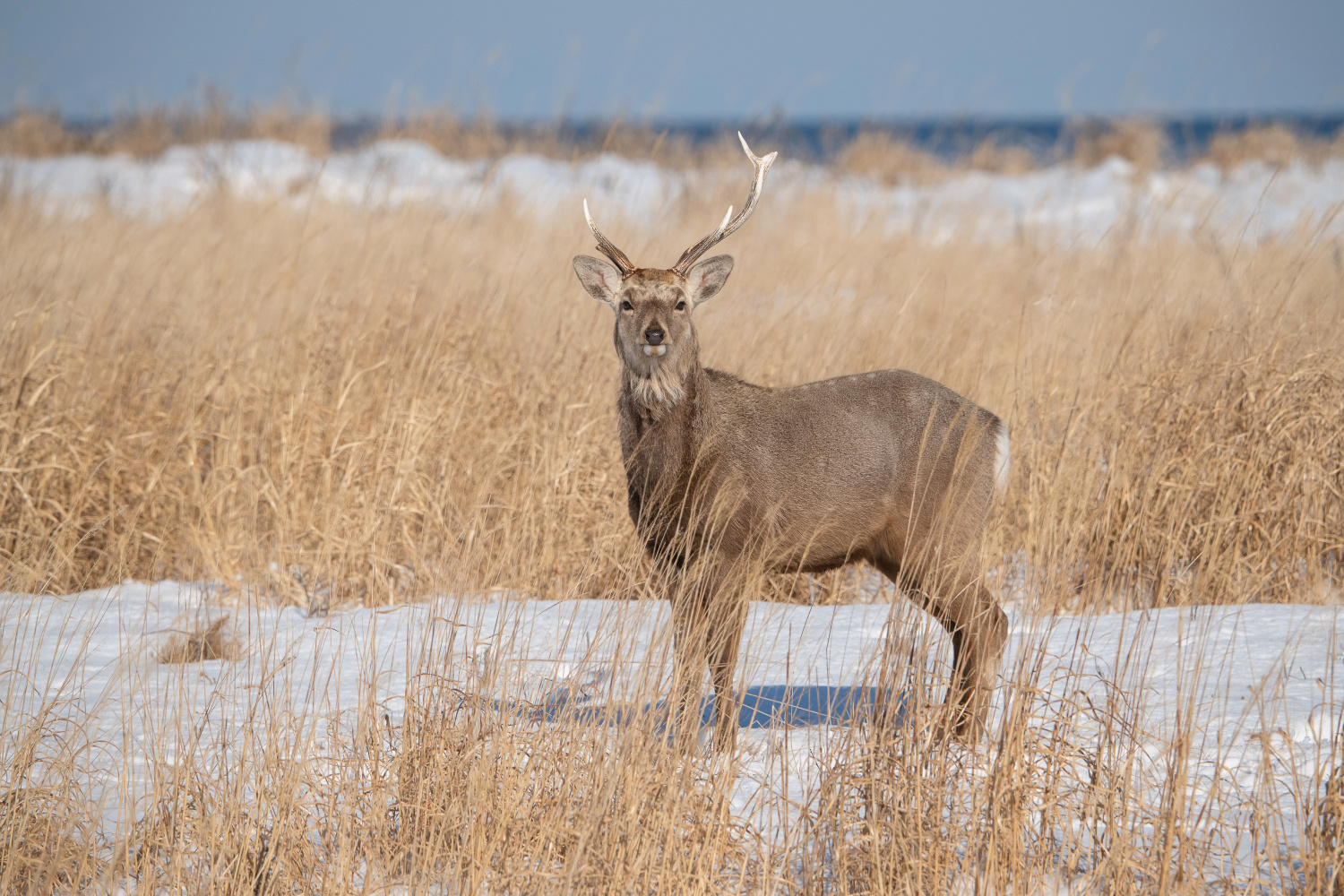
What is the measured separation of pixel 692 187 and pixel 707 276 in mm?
7722

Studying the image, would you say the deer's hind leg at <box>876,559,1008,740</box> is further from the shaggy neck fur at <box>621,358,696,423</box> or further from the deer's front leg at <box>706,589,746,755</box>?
the shaggy neck fur at <box>621,358,696,423</box>

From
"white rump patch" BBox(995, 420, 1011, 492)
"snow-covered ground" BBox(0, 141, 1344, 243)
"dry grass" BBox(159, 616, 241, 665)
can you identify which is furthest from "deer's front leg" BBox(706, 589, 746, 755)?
"snow-covered ground" BBox(0, 141, 1344, 243)

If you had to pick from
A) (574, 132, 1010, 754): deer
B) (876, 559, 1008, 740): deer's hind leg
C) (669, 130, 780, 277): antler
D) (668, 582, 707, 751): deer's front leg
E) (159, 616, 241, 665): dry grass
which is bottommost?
(159, 616, 241, 665): dry grass

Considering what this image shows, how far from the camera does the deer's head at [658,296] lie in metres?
3.72

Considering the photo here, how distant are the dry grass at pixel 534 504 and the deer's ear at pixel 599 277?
817mm

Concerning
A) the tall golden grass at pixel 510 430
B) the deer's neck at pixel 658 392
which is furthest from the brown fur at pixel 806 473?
the tall golden grass at pixel 510 430

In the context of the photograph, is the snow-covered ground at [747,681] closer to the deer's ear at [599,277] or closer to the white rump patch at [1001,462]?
the white rump patch at [1001,462]

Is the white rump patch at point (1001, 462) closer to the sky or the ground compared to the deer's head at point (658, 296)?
closer to the ground

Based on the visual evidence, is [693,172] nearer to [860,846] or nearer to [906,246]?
[906,246]

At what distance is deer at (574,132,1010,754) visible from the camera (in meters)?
3.52

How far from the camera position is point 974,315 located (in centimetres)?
649

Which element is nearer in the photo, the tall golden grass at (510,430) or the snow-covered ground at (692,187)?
the tall golden grass at (510,430)

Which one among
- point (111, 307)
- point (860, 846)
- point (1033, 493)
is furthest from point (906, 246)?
point (860, 846)

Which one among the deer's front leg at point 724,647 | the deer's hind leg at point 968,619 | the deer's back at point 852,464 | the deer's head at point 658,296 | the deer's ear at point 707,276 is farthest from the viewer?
the deer's ear at point 707,276
